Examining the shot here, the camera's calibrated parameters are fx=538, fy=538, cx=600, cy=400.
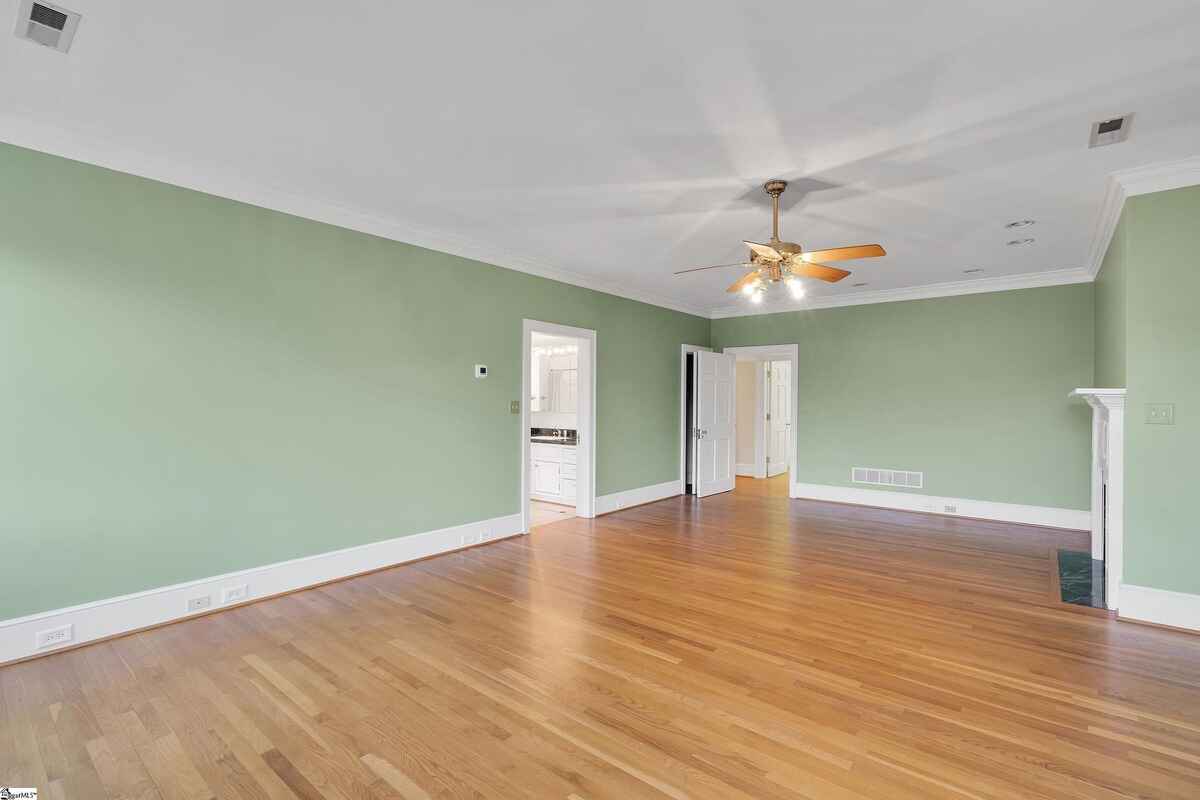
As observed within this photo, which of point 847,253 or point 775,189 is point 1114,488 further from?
point 775,189

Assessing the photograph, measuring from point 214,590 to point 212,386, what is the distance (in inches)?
51.9

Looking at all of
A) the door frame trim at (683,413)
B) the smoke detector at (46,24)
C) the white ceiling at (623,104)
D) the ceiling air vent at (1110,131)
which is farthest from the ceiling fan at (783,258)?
the door frame trim at (683,413)

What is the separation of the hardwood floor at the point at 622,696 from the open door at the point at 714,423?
345cm

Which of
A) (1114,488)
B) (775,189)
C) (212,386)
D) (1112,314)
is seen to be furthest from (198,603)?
(1112,314)

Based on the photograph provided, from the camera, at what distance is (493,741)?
7.21 feet

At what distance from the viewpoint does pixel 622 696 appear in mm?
2535

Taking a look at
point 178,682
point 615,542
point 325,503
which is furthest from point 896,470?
point 178,682

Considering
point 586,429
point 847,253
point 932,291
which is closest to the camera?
point 847,253

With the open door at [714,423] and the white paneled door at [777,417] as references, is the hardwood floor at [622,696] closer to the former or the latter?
the open door at [714,423]

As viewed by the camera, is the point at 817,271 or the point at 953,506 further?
the point at 953,506

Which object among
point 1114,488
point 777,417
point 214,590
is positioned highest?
point 777,417

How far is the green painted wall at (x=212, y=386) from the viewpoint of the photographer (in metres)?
2.89

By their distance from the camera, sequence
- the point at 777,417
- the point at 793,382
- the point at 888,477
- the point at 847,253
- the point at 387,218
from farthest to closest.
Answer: the point at 777,417 < the point at 793,382 < the point at 888,477 < the point at 387,218 < the point at 847,253

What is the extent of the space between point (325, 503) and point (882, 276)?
19.8 ft
